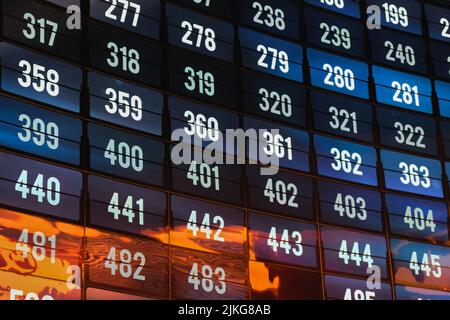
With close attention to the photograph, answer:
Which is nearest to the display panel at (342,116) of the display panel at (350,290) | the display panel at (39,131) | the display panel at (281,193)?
the display panel at (281,193)

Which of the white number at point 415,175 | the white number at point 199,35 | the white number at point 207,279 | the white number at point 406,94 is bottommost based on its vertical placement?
the white number at point 207,279

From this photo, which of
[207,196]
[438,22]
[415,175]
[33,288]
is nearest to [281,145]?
[207,196]

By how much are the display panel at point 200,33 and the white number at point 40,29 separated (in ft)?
4.62

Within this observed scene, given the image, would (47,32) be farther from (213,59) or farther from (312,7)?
(312,7)

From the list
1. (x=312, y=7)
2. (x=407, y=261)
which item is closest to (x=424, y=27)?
(x=312, y=7)

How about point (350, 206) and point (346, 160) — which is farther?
point (346, 160)

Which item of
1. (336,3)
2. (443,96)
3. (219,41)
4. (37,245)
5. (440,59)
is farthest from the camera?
(440,59)

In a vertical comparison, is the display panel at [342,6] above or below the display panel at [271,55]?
above

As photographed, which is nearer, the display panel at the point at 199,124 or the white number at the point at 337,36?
the display panel at the point at 199,124

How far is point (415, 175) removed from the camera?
1370 centimetres

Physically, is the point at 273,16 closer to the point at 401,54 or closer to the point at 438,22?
the point at 401,54

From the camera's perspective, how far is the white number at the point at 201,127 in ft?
40.4

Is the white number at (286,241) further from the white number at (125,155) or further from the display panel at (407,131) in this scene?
the display panel at (407,131)

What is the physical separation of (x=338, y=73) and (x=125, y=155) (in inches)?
125
